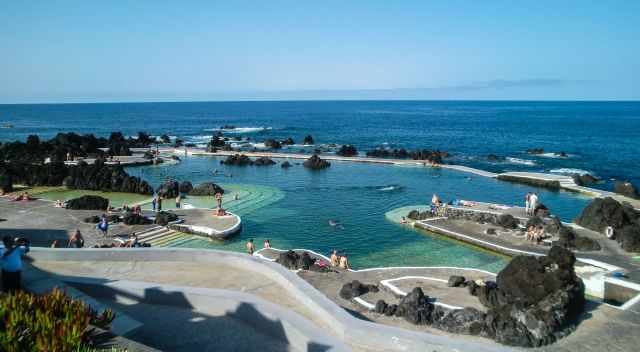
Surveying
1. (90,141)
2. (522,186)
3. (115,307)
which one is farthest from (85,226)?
(90,141)

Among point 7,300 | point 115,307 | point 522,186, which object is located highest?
point 7,300

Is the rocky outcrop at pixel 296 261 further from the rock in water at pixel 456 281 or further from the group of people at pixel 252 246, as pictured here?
the rock in water at pixel 456 281

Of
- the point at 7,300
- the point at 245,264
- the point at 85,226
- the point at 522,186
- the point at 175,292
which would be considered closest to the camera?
the point at 7,300

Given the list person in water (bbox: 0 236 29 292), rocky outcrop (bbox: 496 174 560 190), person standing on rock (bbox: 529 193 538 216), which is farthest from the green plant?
rocky outcrop (bbox: 496 174 560 190)

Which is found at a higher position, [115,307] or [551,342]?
[115,307]

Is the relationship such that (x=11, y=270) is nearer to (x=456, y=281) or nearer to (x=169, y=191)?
(x=456, y=281)

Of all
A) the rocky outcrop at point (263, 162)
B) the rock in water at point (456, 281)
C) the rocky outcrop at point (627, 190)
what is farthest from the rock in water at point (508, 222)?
the rocky outcrop at point (263, 162)

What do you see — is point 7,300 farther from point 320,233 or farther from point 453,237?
point 453,237
